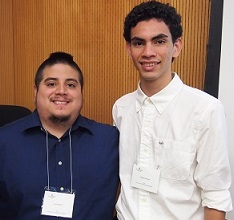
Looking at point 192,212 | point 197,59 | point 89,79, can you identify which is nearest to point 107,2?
point 89,79

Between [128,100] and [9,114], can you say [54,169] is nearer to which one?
[128,100]

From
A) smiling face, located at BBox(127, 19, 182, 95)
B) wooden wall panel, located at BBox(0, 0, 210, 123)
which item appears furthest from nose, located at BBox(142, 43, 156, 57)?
wooden wall panel, located at BBox(0, 0, 210, 123)

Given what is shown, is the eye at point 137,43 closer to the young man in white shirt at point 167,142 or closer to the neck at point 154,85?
the young man in white shirt at point 167,142

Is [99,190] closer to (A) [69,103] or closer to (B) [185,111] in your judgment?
(A) [69,103]

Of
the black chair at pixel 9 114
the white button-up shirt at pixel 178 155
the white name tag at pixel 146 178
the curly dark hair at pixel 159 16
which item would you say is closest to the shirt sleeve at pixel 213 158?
the white button-up shirt at pixel 178 155

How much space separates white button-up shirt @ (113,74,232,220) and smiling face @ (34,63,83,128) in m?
0.34

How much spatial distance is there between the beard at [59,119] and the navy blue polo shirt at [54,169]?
0.06m

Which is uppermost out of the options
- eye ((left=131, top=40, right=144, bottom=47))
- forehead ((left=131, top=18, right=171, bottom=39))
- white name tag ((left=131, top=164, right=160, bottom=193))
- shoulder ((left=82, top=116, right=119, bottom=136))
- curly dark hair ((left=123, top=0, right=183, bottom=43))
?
curly dark hair ((left=123, top=0, right=183, bottom=43))

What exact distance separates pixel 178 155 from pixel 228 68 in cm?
62

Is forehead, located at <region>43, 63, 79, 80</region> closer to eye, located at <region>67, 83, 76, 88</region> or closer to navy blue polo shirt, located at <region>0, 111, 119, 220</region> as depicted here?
eye, located at <region>67, 83, 76, 88</region>

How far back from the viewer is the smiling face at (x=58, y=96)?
146 cm

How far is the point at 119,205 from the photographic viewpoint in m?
1.39

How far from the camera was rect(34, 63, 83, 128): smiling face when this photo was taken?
57.4 inches

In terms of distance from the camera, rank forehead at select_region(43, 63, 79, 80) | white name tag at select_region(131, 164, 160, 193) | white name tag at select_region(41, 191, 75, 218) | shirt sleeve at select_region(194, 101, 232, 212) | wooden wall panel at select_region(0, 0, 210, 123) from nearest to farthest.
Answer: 1. shirt sleeve at select_region(194, 101, 232, 212)
2. white name tag at select_region(131, 164, 160, 193)
3. white name tag at select_region(41, 191, 75, 218)
4. forehead at select_region(43, 63, 79, 80)
5. wooden wall panel at select_region(0, 0, 210, 123)
